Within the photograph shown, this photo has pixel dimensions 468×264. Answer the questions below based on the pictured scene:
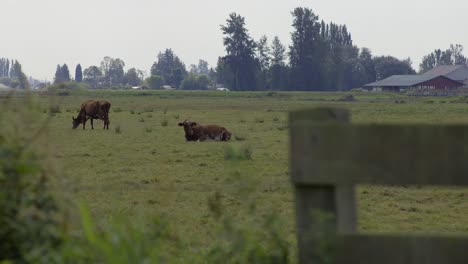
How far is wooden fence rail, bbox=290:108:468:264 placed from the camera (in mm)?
3840

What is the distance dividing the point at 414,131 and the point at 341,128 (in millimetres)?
338

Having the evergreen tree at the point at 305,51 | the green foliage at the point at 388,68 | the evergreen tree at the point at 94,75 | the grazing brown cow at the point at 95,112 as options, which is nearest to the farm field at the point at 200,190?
the grazing brown cow at the point at 95,112

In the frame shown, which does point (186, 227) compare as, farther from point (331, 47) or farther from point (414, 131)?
point (331, 47)

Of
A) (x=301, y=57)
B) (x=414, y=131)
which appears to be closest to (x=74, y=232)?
(x=414, y=131)

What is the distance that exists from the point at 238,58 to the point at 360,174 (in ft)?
400

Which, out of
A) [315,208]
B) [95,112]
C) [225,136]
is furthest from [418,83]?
[315,208]

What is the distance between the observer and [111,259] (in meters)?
3.70

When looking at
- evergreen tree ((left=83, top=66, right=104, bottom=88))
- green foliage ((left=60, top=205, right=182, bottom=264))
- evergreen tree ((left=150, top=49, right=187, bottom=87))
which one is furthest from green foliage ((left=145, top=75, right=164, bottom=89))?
green foliage ((left=60, top=205, right=182, bottom=264))

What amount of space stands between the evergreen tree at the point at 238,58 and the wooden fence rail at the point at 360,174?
11858 centimetres

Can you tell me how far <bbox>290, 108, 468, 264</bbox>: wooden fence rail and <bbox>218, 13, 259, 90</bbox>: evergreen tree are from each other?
389ft

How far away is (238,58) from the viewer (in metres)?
125

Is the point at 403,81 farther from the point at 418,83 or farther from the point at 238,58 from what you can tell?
the point at 238,58

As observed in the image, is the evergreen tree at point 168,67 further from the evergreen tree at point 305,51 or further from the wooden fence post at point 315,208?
the wooden fence post at point 315,208

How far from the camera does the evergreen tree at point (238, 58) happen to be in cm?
12331
